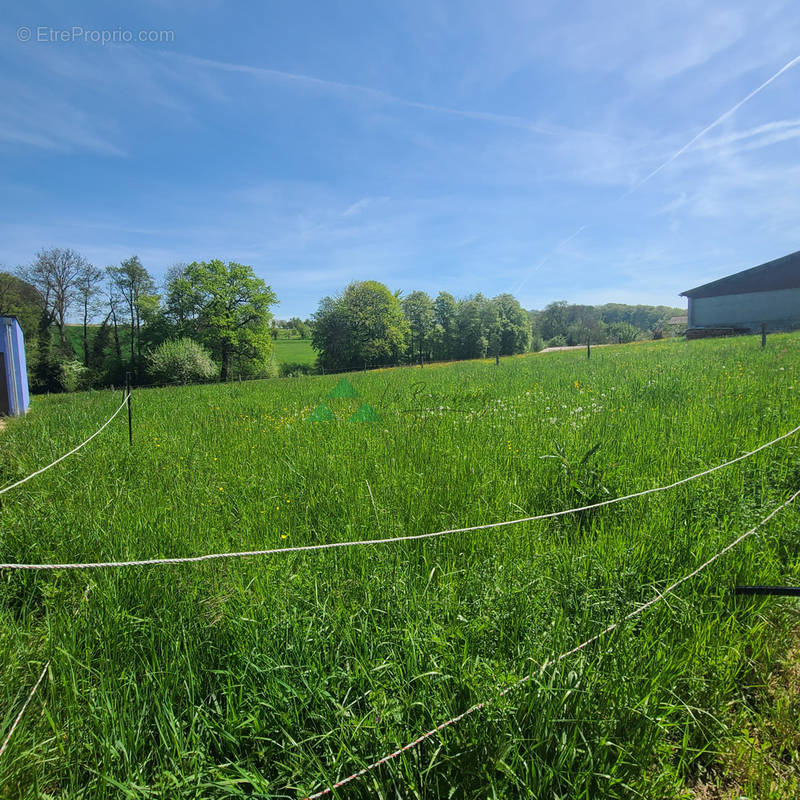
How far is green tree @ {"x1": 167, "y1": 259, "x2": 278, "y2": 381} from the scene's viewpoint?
5203cm

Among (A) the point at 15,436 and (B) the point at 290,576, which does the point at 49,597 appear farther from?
(A) the point at 15,436

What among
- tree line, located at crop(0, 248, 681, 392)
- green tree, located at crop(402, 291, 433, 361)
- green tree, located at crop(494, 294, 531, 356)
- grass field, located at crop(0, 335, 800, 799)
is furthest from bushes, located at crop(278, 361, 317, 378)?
grass field, located at crop(0, 335, 800, 799)

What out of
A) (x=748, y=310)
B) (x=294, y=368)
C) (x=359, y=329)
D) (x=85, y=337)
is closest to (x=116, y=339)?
(x=85, y=337)

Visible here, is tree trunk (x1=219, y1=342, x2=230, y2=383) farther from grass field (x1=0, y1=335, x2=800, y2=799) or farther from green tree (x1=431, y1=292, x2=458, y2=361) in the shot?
grass field (x1=0, y1=335, x2=800, y2=799)

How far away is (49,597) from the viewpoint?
8.41 feet

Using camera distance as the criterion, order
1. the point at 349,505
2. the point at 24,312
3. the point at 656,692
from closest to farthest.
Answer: the point at 656,692 → the point at 349,505 → the point at 24,312

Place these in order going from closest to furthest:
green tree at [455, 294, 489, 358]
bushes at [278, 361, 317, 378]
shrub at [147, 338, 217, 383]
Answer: shrub at [147, 338, 217, 383] → bushes at [278, 361, 317, 378] → green tree at [455, 294, 489, 358]

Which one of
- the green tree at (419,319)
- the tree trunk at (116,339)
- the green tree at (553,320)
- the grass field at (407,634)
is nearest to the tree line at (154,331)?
the tree trunk at (116,339)

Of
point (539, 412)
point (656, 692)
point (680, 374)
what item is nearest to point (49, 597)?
point (656, 692)

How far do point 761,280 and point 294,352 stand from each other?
204 ft

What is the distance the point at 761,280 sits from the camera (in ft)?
99.0

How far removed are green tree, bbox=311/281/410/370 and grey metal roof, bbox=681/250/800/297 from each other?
124 ft

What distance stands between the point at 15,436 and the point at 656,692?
1136 cm
